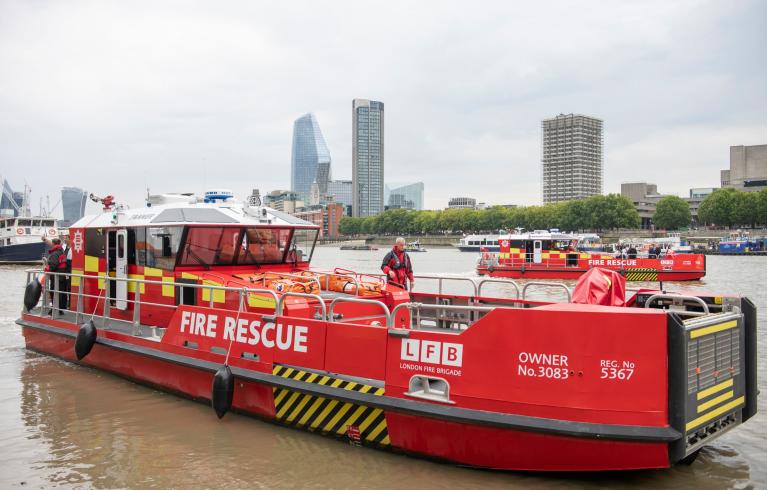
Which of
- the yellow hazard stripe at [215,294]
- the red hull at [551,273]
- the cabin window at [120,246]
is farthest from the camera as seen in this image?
the red hull at [551,273]

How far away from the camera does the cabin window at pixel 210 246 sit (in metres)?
8.33

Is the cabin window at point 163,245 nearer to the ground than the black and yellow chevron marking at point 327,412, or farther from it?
farther from it

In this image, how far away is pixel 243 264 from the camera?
8773 millimetres

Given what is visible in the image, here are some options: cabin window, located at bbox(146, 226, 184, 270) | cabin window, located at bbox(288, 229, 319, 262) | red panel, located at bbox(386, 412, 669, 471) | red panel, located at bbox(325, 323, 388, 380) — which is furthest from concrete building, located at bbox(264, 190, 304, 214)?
red panel, located at bbox(386, 412, 669, 471)

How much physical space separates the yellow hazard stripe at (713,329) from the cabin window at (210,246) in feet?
19.4

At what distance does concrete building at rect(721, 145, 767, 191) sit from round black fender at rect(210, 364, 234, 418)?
533 ft

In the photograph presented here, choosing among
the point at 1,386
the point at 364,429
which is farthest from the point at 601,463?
the point at 1,386

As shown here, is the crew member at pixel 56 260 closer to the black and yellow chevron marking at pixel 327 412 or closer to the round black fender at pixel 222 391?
the round black fender at pixel 222 391

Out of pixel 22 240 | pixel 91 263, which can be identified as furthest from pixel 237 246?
pixel 22 240

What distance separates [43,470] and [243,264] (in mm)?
3600

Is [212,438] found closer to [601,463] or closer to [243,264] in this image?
[243,264]

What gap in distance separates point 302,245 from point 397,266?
1610mm

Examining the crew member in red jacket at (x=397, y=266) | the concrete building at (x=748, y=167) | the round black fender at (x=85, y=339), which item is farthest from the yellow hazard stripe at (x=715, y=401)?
the concrete building at (x=748, y=167)

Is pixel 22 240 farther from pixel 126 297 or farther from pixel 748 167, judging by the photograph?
pixel 748 167
